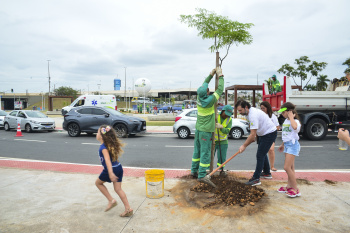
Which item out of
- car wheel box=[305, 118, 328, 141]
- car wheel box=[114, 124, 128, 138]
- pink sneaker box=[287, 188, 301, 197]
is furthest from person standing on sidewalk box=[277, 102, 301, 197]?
car wheel box=[114, 124, 128, 138]

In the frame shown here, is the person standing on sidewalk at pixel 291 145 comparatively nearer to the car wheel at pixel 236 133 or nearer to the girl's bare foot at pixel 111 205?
the girl's bare foot at pixel 111 205

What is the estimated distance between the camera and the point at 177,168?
22.4 ft

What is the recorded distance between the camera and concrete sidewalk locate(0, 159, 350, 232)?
338 centimetres

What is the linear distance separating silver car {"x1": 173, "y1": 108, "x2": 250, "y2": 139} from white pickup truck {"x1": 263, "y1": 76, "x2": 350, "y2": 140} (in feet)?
6.41

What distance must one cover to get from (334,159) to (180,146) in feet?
17.6

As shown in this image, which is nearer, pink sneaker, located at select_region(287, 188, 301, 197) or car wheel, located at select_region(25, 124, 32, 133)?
pink sneaker, located at select_region(287, 188, 301, 197)

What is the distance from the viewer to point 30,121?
1622 centimetres

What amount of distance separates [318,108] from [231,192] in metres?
9.43

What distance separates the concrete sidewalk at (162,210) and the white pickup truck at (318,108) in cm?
636

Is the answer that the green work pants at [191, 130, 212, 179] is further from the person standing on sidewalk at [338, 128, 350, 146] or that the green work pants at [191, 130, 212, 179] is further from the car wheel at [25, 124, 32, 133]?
the car wheel at [25, 124, 32, 133]

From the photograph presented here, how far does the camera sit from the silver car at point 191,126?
41.1 ft

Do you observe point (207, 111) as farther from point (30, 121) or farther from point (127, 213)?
point (30, 121)

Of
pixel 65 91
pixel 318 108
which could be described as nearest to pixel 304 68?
pixel 318 108

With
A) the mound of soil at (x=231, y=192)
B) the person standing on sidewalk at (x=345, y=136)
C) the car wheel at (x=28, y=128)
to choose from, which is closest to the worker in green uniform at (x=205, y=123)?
the mound of soil at (x=231, y=192)
